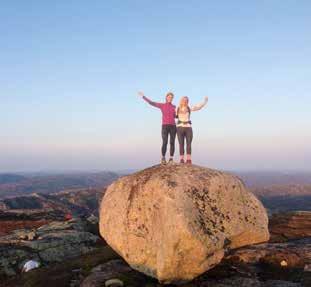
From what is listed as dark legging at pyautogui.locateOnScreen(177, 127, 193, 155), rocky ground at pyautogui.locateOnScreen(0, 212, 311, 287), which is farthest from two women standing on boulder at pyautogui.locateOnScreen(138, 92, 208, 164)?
rocky ground at pyautogui.locateOnScreen(0, 212, 311, 287)

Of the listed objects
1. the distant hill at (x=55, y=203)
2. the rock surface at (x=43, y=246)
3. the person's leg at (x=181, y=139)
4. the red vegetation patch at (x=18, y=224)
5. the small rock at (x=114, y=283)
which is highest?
the person's leg at (x=181, y=139)

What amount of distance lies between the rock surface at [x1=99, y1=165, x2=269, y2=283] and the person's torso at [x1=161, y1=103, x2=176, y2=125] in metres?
3.26

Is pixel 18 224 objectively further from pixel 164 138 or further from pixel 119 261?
pixel 164 138

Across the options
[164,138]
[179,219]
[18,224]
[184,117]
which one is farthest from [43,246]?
[18,224]

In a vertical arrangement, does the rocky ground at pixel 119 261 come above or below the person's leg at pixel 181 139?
below

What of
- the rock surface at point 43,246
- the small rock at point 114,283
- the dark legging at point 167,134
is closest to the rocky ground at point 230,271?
the small rock at point 114,283

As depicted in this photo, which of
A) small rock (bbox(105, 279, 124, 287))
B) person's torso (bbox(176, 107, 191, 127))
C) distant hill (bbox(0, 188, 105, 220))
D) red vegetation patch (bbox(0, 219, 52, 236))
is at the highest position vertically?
person's torso (bbox(176, 107, 191, 127))

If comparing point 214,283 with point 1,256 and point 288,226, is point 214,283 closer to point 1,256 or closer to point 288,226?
point 288,226

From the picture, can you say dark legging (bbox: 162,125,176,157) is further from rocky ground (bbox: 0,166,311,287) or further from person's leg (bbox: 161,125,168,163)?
rocky ground (bbox: 0,166,311,287)

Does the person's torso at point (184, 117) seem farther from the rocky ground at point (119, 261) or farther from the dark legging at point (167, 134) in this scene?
the rocky ground at point (119, 261)

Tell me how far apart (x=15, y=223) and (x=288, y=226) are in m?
32.5

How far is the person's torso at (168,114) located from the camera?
72.7 feet

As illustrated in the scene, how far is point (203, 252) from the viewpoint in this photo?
16922 millimetres

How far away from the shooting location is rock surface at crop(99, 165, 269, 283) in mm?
16891
